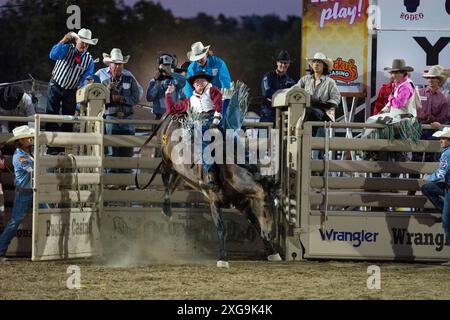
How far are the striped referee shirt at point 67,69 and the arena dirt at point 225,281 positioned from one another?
2653mm

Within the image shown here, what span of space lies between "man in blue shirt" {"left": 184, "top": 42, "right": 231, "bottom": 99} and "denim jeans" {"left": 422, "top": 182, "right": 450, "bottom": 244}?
2569 millimetres

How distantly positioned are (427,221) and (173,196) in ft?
9.65

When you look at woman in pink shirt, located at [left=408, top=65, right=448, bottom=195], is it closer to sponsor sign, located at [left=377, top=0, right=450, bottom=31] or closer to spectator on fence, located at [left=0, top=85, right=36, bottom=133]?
sponsor sign, located at [left=377, top=0, right=450, bottom=31]

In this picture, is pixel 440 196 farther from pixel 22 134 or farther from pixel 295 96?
pixel 22 134

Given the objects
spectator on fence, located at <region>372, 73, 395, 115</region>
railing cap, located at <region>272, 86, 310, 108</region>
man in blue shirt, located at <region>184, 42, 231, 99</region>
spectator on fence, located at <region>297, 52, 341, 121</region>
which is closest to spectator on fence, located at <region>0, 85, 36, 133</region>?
man in blue shirt, located at <region>184, 42, 231, 99</region>

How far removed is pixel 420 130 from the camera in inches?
445

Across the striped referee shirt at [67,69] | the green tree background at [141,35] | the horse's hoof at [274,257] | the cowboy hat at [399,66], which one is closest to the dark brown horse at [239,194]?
the horse's hoof at [274,257]

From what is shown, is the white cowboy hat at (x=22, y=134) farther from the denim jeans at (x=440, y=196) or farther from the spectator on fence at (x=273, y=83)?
the denim jeans at (x=440, y=196)

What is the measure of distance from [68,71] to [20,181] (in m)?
2.25

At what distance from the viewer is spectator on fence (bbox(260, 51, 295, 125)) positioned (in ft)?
41.7

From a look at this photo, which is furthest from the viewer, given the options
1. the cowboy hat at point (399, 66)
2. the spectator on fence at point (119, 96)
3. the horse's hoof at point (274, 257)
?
the spectator on fence at point (119, 96)

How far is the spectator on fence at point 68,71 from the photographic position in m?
12.6

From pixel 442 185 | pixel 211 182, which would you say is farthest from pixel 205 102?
pixel 442 185

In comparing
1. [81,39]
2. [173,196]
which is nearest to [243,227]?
[173,196]
